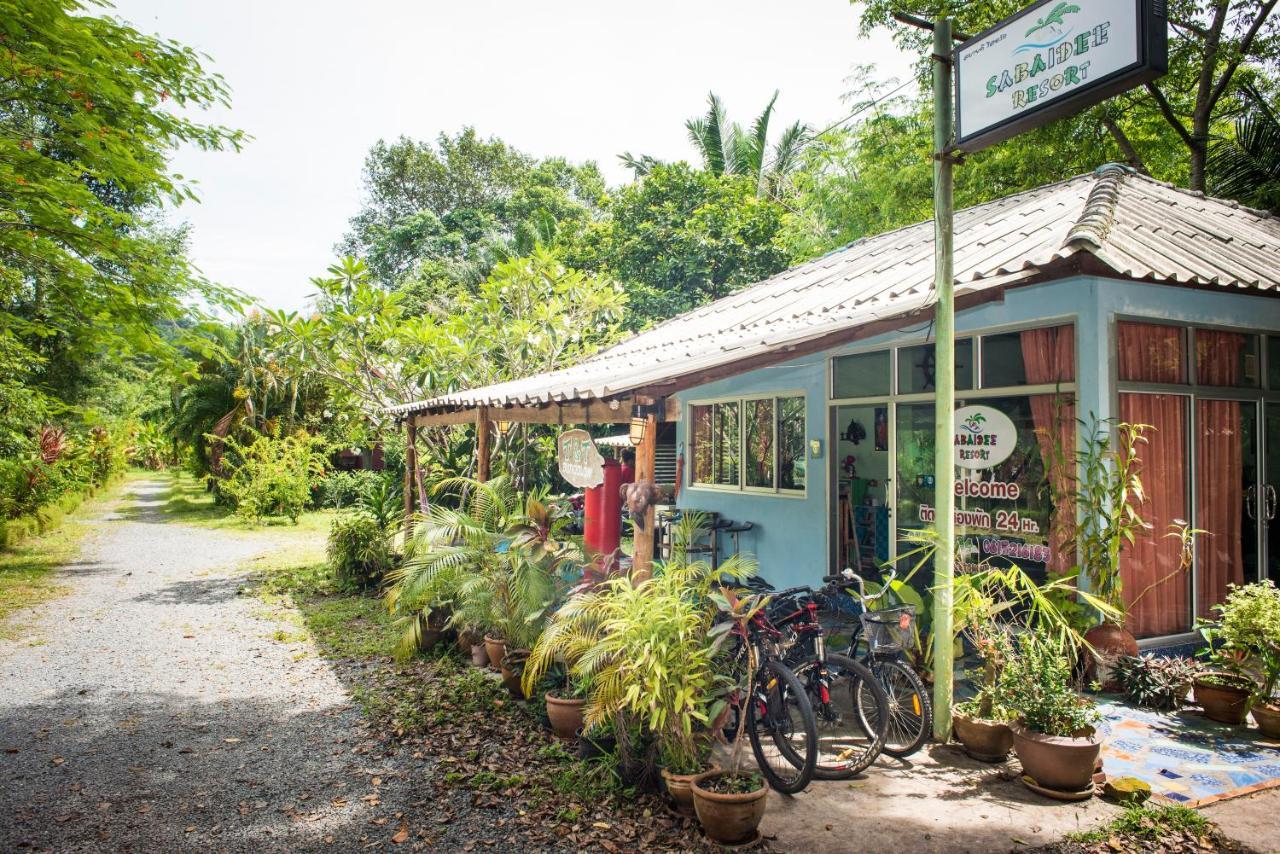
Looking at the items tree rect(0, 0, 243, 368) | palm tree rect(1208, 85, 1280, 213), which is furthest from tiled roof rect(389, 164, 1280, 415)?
tree rect(0, 0, 243, 368)

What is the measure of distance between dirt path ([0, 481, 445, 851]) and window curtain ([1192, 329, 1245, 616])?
5.97m

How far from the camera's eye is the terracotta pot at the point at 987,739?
4227 mm

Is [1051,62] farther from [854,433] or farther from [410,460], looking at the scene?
[410,460]

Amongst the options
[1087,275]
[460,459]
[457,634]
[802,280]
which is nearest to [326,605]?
[457,634]

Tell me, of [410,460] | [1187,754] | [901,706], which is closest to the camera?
[1187,754]

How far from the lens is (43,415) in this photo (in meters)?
12.8

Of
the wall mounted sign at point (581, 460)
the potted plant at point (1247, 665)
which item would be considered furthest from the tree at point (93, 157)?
the potted plant at point (1247, 665)

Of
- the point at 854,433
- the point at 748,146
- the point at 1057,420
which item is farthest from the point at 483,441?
the point at 748,146

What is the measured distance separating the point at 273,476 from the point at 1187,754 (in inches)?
720

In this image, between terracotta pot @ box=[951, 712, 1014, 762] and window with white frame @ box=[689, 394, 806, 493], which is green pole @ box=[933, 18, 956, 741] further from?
window with white frame @ box=[689, 394, 806, 493]

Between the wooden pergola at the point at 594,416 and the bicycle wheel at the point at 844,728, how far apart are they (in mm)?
1300

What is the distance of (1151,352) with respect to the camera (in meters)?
5.71

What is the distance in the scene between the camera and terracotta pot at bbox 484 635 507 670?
6.12m

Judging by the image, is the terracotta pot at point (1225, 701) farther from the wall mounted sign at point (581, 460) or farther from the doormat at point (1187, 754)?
the wall mounted sign at point (581, 460)
